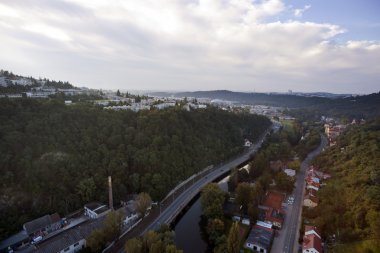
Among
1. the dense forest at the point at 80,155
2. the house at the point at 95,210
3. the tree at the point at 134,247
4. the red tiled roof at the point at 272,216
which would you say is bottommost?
the red tiled roof at the point at 272,216

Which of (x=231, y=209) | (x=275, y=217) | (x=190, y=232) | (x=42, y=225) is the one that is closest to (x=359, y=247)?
(x=275, y=217)

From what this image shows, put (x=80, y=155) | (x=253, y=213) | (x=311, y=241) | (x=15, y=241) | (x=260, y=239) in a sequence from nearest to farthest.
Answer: (x=15, y=241) < (x=311, y=241) < (x=260, y=239) < (x=253, y=213) < (x=80, y=155)

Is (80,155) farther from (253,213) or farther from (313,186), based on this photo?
(313,186)

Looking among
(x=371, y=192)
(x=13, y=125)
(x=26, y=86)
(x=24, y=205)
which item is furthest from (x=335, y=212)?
(x=26, y=86)

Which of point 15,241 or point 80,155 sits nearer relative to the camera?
point 15,241

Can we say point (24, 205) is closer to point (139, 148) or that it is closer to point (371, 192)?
point (139, 148)

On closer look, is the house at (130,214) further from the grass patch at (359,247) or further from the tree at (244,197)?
the grass patch at (359,247)

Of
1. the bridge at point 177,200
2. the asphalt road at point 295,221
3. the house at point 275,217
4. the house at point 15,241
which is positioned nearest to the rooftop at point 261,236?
the house at point 275,217

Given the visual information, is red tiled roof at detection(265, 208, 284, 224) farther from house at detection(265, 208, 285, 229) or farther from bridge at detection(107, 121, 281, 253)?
bridge at detection(107, 121, 281, 253)
